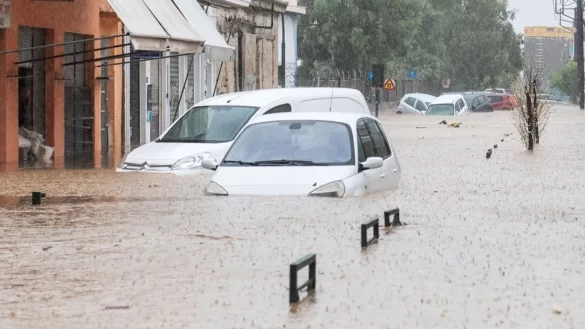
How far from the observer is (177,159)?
67.8 feet

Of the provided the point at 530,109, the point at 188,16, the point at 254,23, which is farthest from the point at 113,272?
the point at 254,23

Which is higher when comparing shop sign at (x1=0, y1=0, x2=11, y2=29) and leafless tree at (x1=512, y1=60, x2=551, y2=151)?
shop sign at (x1=0, y1=0, x2=11, y2=29)

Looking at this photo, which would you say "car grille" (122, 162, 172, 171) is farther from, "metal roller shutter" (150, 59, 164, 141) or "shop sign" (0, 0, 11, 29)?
"metal roller shutter" (150, 59, 164, 141)

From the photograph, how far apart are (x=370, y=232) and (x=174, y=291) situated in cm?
393

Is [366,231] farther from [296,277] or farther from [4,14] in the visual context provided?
[4,14]

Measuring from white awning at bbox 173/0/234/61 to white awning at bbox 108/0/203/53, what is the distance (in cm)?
83

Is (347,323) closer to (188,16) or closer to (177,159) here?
(177,159)

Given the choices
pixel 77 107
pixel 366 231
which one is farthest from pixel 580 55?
pixel 366 231

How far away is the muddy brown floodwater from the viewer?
8.49 m

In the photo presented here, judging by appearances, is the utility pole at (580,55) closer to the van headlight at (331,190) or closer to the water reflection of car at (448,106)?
the water reflection of car at (448,106)

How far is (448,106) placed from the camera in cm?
6650

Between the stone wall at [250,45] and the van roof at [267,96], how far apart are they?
762 inches

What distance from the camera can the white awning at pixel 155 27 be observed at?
2473 cm

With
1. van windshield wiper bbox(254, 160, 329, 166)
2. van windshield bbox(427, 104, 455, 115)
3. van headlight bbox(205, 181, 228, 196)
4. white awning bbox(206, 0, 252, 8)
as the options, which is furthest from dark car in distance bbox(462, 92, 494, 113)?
van headlight bbox(205, 181, 228, 196)
